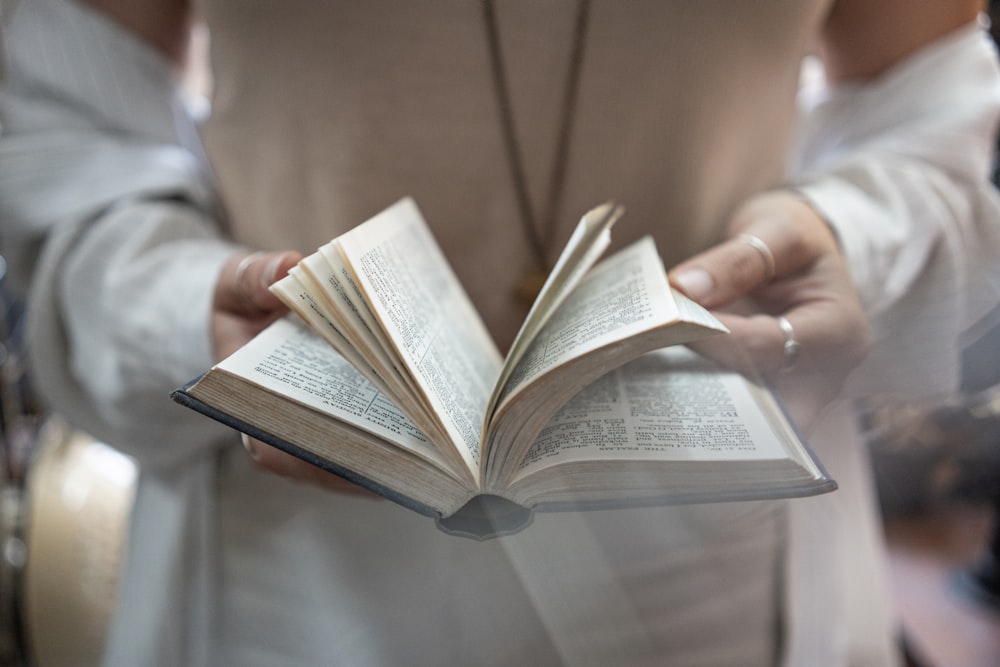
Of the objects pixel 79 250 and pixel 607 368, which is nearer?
pixel 607 368

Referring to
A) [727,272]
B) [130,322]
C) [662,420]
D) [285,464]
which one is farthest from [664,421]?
[130,322]

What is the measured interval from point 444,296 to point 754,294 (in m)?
0.21

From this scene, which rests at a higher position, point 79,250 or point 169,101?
point 169,101

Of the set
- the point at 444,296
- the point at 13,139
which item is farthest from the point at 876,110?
the point at 13,139

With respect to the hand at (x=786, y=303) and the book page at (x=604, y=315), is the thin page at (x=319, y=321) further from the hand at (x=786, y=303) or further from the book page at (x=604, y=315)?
the hand at (x=786, y=303)

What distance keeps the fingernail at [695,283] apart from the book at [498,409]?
18 millimetres

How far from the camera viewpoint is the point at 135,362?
1.64 feet

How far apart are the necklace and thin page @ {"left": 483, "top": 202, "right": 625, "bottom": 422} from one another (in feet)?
0.41

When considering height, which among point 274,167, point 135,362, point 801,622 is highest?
point 274,167

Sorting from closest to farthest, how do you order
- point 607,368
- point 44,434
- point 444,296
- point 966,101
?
point 607,368 < point 444,296 < point 966,101 < point 44,434

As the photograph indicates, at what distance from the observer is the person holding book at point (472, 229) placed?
45 centimetres

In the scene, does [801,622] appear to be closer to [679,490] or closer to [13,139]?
[679,490]

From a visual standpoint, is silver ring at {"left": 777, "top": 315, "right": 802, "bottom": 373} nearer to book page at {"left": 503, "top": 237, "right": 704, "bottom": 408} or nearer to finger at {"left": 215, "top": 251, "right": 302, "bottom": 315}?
book page at {"left": 503, "top": 237, "right": 704, "bottom": 408}

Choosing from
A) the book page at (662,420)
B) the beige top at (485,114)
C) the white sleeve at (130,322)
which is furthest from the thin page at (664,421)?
the white sleeve at (130,322)
